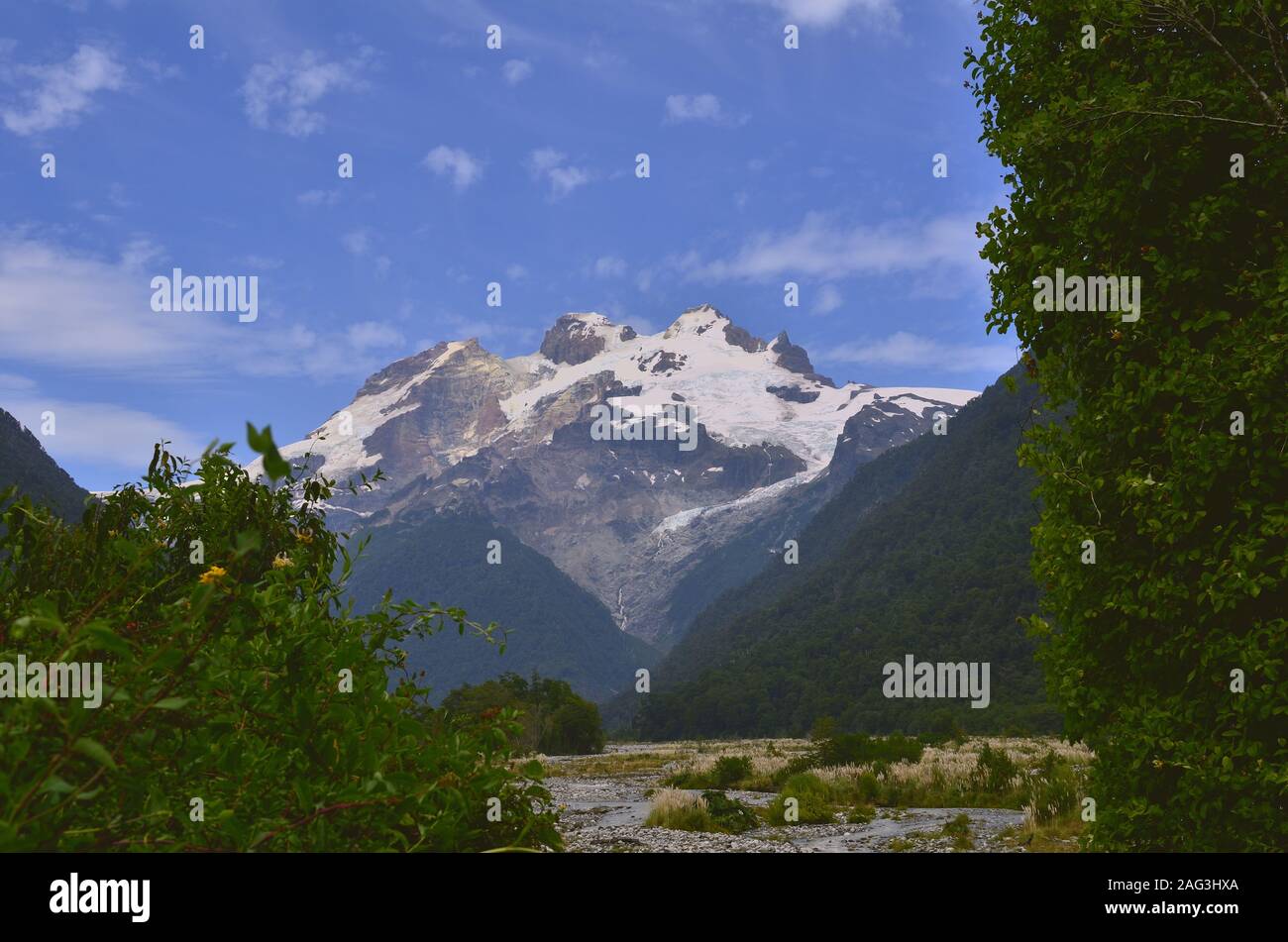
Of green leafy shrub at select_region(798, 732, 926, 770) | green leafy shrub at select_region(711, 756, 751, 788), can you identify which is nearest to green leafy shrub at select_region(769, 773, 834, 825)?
green leafy shrub at select_region(711, 756, 751, 788)

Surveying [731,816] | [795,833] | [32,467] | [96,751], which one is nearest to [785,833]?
[795,833]

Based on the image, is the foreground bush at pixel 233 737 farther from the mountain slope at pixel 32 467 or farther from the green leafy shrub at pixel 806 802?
the mountain slope at pixel 32 467

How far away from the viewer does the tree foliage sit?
646 centimetres

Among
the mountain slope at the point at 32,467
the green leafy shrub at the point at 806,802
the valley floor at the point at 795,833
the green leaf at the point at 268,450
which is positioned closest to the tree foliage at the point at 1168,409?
the green leaf at the point at 268,450

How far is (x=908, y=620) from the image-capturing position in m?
111

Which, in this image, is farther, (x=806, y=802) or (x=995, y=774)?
(x=995, y=774)

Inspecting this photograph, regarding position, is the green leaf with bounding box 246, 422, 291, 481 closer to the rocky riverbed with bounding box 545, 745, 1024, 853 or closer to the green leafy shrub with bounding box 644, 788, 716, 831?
the rocky riverbed with bounding box 545, 745, 1024, 853

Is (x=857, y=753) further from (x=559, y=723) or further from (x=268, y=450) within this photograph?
(x=268, y=450)

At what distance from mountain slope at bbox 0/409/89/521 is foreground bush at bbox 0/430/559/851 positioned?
A: 9310cm

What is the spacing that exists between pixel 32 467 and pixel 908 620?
100909 mm

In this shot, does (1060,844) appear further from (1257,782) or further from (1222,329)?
(1222,329)

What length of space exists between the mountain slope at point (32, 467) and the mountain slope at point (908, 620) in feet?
233
